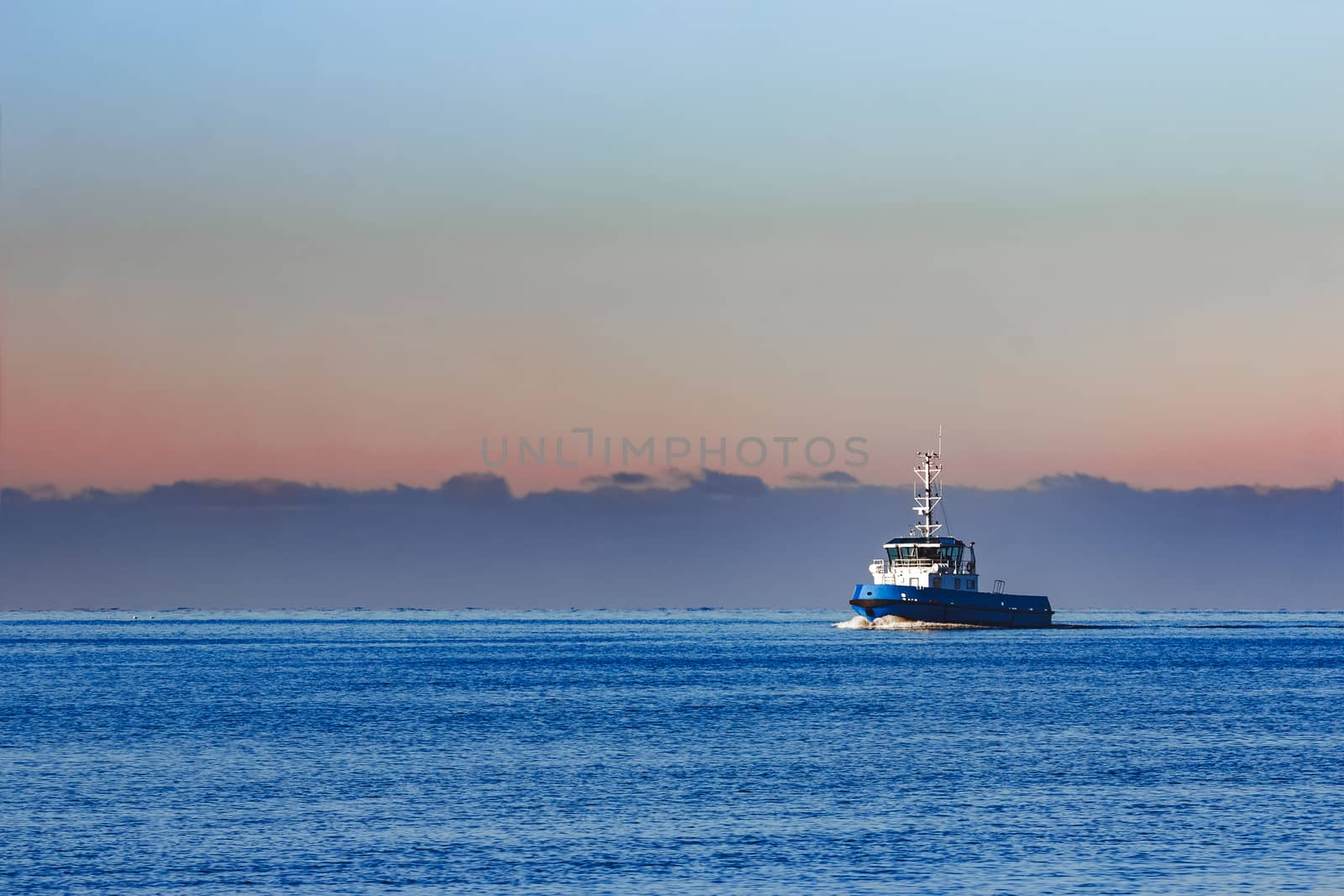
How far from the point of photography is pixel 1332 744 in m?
71.2

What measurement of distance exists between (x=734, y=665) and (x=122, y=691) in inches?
2382

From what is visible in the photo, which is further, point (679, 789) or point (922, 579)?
point (922, 579)

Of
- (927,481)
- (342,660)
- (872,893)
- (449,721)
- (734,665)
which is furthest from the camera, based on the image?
(927,481)

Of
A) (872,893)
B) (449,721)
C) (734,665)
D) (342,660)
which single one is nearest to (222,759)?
(449,721)

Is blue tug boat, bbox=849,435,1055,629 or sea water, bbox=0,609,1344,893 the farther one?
blue tug boat, bbox=849,435,1055,629

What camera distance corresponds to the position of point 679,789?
5697 centimetres

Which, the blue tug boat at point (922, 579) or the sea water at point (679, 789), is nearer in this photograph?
the sea water at point (679, 789)

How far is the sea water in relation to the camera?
4166cm

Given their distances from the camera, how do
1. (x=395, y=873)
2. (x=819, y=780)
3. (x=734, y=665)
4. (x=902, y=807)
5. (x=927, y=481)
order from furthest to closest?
(x=927, y=481) < (x=734, y=665) < (x=819, y=780) < (x=902, y=807) < (x=395, y=873)

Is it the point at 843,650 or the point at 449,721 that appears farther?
the point at 843,650

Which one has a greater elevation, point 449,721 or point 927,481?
point 927,481

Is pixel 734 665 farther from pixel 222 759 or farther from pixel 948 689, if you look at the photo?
pixel 222 759

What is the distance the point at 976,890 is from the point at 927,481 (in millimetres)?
160968

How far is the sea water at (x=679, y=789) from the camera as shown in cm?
4166
